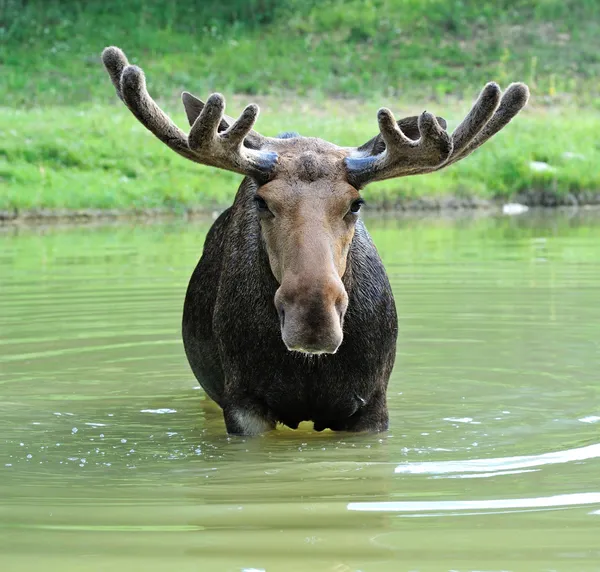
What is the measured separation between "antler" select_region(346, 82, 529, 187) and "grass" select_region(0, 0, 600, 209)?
735 inches

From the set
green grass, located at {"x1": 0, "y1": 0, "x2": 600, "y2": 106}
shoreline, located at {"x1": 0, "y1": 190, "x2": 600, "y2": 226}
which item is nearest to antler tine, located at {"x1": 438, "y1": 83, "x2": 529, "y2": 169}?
shoreline, located at {"x1": 0, "y1": 190, "x2": 600, "y2": 226}

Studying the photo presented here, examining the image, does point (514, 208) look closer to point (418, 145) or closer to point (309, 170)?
point (418, 145)

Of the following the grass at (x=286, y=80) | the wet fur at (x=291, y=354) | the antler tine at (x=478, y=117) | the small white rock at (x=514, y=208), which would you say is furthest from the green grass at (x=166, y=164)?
the antler tine at (x=478, y=117)

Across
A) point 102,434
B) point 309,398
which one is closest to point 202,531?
point 309,398

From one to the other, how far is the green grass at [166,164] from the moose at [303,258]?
1806 cm

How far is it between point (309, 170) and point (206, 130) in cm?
54

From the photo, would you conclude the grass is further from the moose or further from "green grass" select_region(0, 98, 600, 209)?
the moose

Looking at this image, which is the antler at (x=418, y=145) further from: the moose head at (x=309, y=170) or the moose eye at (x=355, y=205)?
the moose eye at (x=355, y=205)

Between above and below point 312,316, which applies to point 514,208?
above

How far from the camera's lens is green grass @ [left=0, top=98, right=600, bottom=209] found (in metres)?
25.3

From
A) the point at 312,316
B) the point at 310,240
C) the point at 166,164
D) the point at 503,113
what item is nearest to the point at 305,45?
the point at 166,164

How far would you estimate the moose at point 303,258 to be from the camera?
5.91 metres

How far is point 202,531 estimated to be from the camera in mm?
5023

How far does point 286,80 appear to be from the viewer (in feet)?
111
